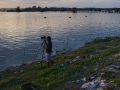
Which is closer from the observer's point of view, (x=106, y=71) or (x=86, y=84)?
(x=86, y=84)

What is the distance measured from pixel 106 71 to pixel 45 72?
3551mm

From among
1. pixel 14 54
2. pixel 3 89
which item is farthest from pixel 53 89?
pixel 14 54

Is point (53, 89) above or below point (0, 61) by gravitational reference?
above

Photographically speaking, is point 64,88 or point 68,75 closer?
point 64,88

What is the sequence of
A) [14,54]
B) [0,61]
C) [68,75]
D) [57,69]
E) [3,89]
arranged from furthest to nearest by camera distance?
[14,54], [0,61], [57,69], [3,89], [68,75]

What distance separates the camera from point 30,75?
12961mm

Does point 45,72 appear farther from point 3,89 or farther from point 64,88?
point 64,88

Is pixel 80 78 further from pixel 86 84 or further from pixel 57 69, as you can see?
pixel 57 69

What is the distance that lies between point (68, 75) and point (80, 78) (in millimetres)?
819

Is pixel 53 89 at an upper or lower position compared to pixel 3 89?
upper

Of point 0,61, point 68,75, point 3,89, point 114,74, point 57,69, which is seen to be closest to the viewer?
point 114,74

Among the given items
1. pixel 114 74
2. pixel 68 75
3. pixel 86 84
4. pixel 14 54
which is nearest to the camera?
pixel 86 84

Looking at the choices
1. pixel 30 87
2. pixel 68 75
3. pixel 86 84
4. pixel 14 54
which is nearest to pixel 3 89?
pixel 30 87

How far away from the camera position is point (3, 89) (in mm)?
11891
